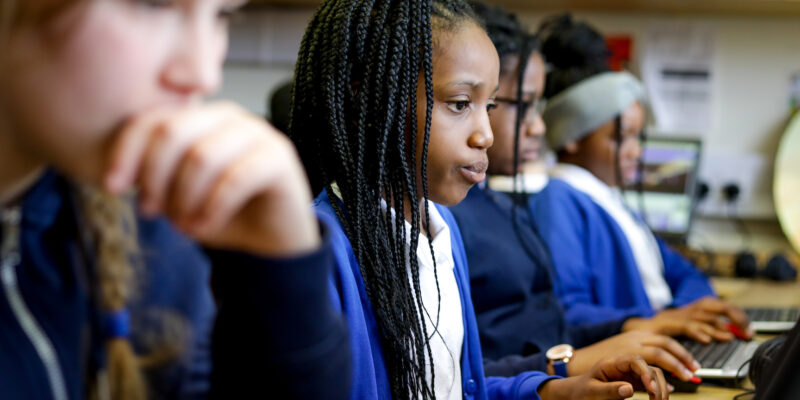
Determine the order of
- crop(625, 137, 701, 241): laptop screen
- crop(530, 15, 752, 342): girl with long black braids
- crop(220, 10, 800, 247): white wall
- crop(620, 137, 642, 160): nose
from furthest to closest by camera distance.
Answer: crop(220, 10, 800, 247): white wall, crop(625, 137, 701, 241): laptop screen, crop(620, 137, 642, 160): nose, crop(530, 15, 752, 342): girl with long black braids

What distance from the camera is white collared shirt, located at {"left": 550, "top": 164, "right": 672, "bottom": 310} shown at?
5.93ft

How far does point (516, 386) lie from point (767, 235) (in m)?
1.90

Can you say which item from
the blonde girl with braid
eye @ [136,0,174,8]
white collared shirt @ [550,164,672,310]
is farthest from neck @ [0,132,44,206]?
white collared shirt @ [550,164,672,310]

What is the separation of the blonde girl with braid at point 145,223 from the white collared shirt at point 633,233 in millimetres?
1346

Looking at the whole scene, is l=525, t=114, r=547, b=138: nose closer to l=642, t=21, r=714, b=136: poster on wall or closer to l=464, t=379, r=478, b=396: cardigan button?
l=464, t=379, r=478, b=396: cardigan button

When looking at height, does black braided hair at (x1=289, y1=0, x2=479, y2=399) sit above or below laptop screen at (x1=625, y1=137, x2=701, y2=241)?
above

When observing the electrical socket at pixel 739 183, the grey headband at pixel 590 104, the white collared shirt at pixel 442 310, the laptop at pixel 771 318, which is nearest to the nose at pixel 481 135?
the white collared shirt at pixel 442 310

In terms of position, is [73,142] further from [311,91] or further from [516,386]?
[516,386]

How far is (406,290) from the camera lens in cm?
88

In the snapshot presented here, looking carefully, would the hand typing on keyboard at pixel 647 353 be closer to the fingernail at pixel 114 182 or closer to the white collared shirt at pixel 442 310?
the white collared shirt at pixel 442 310

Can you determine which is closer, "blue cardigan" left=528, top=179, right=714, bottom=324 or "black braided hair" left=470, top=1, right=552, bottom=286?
"black braided hair" left=470, top=1, right=552, bottom=286

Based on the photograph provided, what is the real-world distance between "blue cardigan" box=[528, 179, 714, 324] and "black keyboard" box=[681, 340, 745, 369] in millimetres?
295

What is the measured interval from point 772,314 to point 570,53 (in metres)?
0.81

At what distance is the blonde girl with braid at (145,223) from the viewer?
0.41m
